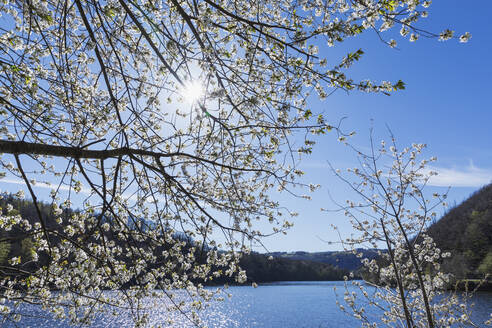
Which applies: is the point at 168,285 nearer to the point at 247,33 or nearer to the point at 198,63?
the point at 198,63

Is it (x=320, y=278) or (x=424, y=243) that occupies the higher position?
(x=424, y=243)

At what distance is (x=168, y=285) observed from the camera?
4.47m

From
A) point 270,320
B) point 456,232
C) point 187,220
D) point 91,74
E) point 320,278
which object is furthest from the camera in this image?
point 320,278

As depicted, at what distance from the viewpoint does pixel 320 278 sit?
107062mm

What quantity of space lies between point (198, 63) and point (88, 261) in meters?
2.84

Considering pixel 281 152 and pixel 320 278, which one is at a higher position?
pixel 281 152

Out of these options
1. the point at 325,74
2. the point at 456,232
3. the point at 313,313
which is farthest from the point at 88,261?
the point at 456,232

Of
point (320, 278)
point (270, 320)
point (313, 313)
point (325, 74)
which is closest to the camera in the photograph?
point (325, 74)

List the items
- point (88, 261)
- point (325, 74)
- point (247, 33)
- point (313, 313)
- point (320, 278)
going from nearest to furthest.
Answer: point (325, 74), point (247, 33), point (88, 261), point (313, 313), point (320, 278)

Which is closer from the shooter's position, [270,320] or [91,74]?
[91,74]

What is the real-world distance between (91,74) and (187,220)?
2853 millimetres

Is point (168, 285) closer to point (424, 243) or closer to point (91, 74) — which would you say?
point (91, 74)

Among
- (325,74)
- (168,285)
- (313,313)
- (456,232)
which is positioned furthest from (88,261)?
(456,232)

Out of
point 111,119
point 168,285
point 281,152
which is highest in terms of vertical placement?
point 111,119
